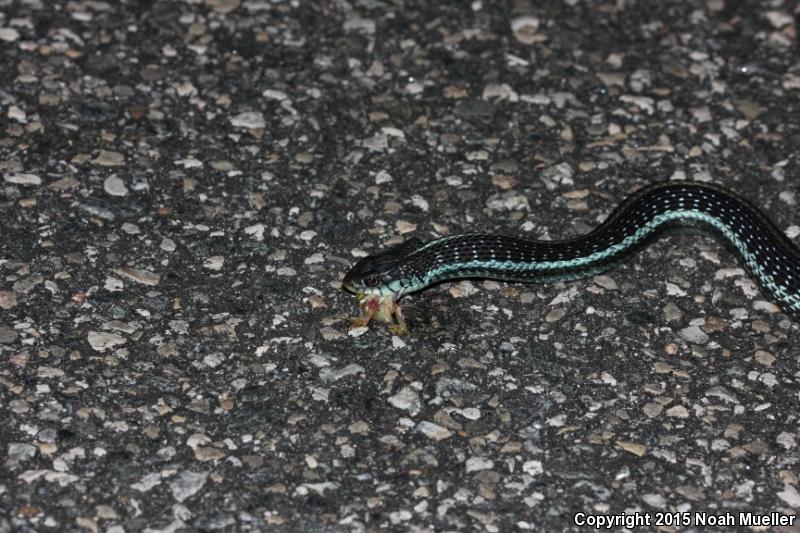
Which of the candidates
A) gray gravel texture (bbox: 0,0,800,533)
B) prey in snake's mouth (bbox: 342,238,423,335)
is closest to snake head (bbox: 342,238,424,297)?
prey in snake's mouth (bbox: 342,238,423,335)

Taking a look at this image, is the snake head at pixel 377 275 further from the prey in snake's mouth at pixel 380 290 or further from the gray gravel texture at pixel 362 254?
the gray gravel texture at pixel 362 254

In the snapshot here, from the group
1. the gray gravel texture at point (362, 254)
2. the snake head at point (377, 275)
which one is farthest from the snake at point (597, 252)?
the gray gravel texture at point (362, 254)

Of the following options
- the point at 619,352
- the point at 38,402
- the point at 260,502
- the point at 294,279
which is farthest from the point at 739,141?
the point at 38,402

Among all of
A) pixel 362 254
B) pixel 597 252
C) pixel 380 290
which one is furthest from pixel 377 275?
pixel 597 252

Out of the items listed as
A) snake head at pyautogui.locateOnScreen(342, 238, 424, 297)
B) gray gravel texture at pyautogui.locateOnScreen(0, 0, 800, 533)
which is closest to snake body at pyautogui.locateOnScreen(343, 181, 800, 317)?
snake head at pyautogui.locateOnScreen(342, 238, 424, 297)

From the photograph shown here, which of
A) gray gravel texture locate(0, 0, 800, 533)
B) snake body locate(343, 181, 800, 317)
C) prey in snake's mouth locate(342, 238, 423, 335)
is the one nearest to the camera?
gray gravel texture locate(0, 0, 800, 533)

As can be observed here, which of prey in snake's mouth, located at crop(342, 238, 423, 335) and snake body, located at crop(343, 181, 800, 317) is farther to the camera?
snake body, located at crop(343, 181, 800, 317)

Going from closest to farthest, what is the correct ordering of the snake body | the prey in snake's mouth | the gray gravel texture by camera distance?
the gray gravel texture → the prey in snake's mouth → the snake body

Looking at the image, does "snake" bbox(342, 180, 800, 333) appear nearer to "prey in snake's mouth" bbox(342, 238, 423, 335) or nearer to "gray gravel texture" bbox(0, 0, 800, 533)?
"prey in snake's mouth" bbox(342, 238, 423, 335)

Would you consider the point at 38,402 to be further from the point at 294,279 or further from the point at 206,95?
the point at 206,95
